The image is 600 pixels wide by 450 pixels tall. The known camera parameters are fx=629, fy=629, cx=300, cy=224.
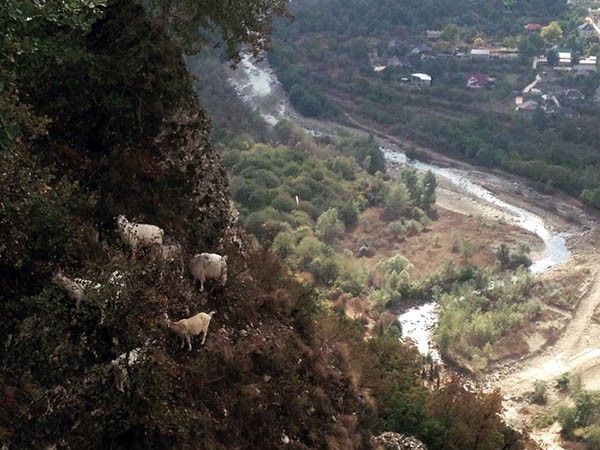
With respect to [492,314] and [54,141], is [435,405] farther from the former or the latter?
[492,314]

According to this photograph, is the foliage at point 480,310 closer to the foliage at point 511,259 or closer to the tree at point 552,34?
the foliage at point 511,259

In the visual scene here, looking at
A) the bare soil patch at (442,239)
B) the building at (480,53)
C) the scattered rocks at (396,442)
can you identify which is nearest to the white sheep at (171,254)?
the scattered rocks at (396,442)

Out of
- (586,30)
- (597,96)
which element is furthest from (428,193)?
(586,30)

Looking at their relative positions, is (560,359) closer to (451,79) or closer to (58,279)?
(58,279)

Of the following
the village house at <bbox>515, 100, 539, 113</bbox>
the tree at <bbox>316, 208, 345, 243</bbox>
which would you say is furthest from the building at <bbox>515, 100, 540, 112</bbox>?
the tree at <bbox>316, 208, 345, 243</bbox>

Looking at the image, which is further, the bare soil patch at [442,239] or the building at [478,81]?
the building at [478,81]

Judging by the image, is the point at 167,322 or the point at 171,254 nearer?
the point at 167,322

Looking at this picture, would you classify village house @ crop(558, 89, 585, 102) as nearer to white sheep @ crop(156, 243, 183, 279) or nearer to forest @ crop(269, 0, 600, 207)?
forest @ crop(269, 0, 600, 207)

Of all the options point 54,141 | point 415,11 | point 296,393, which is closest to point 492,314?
point 296,393

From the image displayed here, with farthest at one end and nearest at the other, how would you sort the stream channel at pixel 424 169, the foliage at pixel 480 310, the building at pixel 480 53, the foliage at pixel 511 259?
the building at pixel 480 53
the foliage at pixel 511 259
the stream channel at pixel 424 169
the foliage at pixel 480 310
